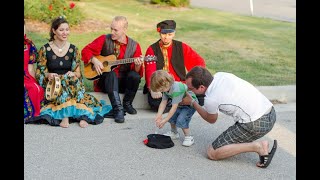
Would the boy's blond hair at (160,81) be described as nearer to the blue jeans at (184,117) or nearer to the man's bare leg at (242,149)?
the blue jeans at (184,117)

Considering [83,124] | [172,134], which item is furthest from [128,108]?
[172,134]

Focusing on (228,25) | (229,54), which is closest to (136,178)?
(229,54)

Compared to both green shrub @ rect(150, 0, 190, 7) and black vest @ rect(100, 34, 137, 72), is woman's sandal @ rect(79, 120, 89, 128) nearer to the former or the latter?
black vest @ rect(100, 34, 137, 72)

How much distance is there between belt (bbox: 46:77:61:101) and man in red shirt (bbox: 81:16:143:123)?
55 centimetres

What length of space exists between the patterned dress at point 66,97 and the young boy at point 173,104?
3.15 feet

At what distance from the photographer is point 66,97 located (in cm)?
587

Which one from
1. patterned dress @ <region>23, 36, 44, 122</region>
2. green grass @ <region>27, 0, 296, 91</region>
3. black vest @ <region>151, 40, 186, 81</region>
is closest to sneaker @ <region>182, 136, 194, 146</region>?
black vest @ <region>151, 40, 186, 81</region>

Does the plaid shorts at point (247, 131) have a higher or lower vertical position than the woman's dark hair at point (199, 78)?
lower

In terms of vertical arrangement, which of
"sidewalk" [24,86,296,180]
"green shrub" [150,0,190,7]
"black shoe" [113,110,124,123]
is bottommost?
"sidewalk" [24,86,296,180]

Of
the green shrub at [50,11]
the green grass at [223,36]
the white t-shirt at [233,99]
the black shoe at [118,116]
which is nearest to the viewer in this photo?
the white t-shirt at [233,99]

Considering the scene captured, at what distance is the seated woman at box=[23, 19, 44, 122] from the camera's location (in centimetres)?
577

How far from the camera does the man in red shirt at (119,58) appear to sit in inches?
241

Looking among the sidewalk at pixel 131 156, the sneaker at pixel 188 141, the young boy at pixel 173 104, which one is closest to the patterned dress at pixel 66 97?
the sidewalk at pixel 131 156
